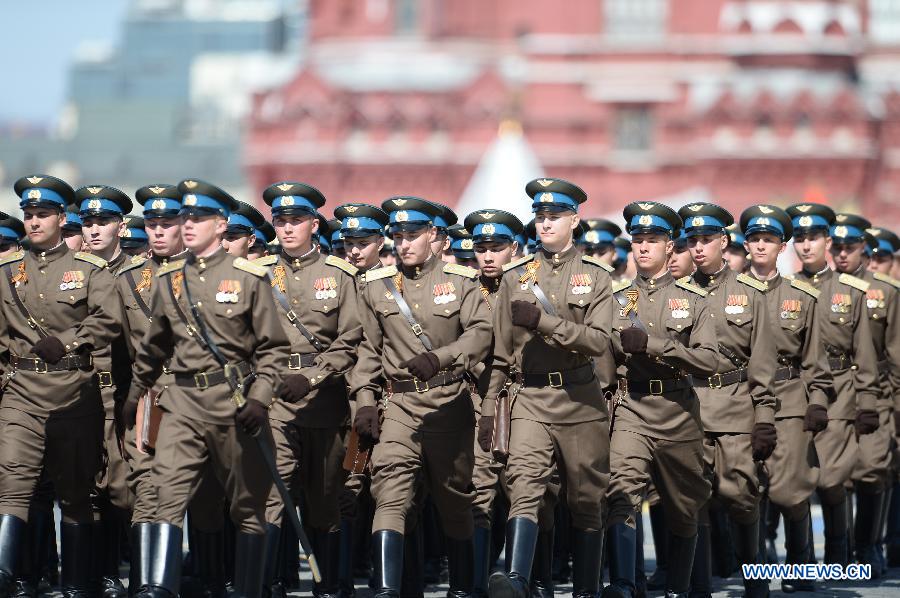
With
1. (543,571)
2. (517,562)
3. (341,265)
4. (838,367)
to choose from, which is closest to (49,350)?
(341,265)

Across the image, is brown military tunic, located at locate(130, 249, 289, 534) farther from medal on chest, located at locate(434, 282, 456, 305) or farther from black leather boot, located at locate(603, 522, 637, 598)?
black leather boot, located at locate(603, 522, 637, 598)

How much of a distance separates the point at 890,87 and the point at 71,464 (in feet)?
156

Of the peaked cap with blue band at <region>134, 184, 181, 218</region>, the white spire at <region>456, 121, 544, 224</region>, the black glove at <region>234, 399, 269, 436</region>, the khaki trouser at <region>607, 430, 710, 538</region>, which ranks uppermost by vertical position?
the white spire at <region>456, 121, 544, 224</region>

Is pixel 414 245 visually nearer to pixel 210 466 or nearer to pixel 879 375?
pixel 210 466

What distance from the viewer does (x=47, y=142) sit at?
92.6 m

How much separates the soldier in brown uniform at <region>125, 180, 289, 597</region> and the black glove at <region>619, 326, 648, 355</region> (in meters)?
1.64

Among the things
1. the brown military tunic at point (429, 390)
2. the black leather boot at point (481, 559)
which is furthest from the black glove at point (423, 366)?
the black leather boot at point (481, 559)

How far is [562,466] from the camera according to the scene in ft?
32.5

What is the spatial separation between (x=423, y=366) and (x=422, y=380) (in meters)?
0.19

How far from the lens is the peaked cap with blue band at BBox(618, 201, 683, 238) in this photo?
10508 millimetres

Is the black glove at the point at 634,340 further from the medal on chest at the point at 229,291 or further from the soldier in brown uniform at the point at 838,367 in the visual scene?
the soldier in brown uniform at the point at 838,367

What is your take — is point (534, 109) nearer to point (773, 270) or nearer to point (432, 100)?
point (432, 100)

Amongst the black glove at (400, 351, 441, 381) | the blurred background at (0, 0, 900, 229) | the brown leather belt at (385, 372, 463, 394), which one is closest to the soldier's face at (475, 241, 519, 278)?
the brown leather belt at (385, 372, 463, 394)

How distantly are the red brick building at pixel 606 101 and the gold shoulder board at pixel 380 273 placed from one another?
135 feet
